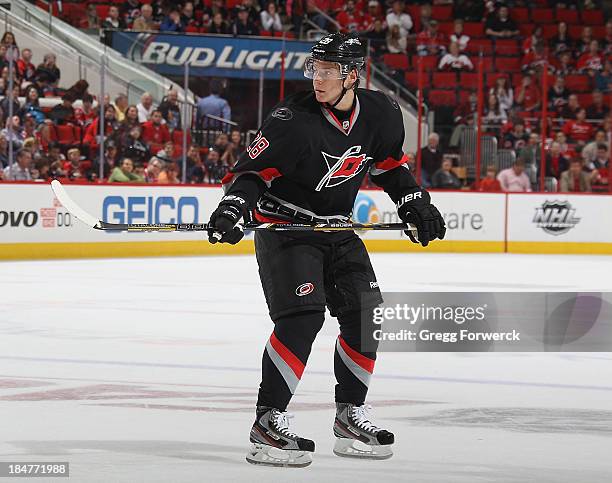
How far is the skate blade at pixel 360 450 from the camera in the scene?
407 cm

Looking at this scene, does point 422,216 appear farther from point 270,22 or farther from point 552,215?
point 270,22

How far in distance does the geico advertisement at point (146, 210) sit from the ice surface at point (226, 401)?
3.58 m

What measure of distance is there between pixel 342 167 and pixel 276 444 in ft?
3.04

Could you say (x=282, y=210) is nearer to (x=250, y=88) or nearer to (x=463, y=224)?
(x=250, y=88)

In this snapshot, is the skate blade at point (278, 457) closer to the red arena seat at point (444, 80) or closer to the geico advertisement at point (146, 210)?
the geico advertisement at point (146, 210)

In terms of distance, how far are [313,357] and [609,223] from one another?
33.5ft

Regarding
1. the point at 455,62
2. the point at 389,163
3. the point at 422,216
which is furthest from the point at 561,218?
the point at 422,216

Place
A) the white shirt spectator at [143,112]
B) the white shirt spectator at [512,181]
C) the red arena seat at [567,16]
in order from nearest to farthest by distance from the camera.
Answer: the white shirt spectator at [143,112] < the white shirt spectator at [512,181] < the red arena seat at [567,16]

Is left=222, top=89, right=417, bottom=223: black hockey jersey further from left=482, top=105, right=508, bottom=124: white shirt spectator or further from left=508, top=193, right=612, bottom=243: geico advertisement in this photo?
left=508, top=193, right=612, bottom=243: geico advertisement

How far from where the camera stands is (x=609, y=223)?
16.0 m

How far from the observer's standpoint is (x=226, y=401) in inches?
201

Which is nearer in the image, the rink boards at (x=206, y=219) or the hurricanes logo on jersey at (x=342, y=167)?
the hurricanes logo on jersey at (x=342, y=167)

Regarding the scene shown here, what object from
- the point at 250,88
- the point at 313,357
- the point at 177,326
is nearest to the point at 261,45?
the point at 250,88

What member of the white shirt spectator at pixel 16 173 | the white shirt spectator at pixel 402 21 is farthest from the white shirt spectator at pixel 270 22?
the white shirt spectator at pixel 16 173
